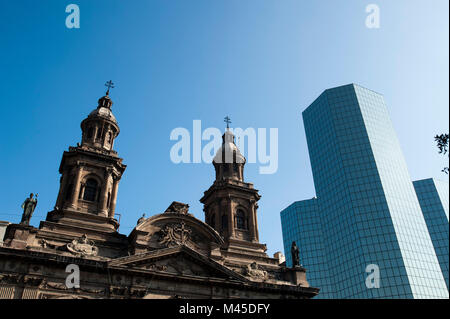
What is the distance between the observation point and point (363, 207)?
74.8 meters

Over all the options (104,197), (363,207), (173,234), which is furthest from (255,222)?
(363,207)

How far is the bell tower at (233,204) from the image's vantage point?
38278 mm

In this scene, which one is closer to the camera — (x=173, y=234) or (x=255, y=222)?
(x=173, y=234)

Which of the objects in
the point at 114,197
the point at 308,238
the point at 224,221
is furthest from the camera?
the point at 308,238

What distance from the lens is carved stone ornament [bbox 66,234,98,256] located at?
2877 centimetres

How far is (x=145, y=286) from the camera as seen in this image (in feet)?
93.0

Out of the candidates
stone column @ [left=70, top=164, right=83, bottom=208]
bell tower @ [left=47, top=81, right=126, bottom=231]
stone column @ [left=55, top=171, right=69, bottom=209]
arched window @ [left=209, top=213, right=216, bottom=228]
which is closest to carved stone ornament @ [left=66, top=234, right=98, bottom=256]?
bell tower @ [left=47, top=81, right=126, bottom=231]

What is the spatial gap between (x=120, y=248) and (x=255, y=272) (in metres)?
12.3

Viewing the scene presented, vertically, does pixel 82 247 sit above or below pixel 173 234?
below

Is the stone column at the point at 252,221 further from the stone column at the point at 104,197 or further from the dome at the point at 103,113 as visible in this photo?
the dome at the point at 103,113

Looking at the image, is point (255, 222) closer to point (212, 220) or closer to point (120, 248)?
point (212, 220)

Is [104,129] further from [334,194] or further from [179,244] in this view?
[334,194]

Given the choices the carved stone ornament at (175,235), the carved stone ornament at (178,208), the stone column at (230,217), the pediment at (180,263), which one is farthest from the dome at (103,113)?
the pediment at (180,263)
